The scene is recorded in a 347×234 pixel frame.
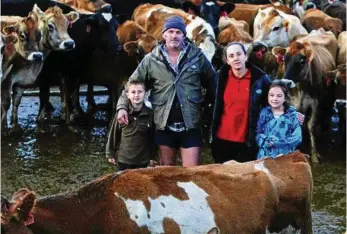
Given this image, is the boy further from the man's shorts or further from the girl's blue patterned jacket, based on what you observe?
the girl's blue patterned jacket

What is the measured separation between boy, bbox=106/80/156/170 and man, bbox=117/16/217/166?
10 cm

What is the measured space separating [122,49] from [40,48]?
1.29 meters

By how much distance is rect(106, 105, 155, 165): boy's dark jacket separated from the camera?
593cm

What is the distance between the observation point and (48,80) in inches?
451

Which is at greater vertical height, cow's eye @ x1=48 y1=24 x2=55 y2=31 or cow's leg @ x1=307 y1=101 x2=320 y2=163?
cow's eye @ x1=48 y1=24 x2=55 y2=31

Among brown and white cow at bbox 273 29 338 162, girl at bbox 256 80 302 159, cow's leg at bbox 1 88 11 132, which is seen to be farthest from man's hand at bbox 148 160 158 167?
cow's leg at bbox 1 88 11 132

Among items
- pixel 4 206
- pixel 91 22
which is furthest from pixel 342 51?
pixel 4 206

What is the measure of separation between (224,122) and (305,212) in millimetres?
1375

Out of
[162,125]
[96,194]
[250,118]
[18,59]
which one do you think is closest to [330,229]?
[250,118]

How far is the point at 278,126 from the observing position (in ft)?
19.4

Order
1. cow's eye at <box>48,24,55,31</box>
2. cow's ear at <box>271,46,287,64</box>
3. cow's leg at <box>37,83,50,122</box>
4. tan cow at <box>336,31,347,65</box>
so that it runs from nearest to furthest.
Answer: cow's ear at <box>271,46,287,64</box>
cow's eye at <box>48,24,55,31</box>
cow's leg at <box>37,83,50,122</box>
tan cow at <box>336,31,347,65</box>

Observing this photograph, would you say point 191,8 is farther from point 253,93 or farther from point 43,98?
point 253,93

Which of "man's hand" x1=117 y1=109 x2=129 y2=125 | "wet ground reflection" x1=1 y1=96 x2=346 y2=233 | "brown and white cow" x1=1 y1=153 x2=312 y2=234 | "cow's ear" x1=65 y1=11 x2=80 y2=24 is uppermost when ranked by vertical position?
Answer: "cow's ear" x1=65 y1=11 x2=80 y2=24

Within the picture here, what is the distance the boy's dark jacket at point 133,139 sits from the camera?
19.5 feet
